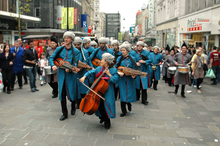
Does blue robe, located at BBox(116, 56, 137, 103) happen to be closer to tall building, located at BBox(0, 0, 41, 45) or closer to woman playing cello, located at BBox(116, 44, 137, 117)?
woman playing cello, located at BBox(116, 44, 137, 117)

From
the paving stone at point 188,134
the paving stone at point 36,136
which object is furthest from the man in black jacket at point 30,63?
the paving stone at point 188,134

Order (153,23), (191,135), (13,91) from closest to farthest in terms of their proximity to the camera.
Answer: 1. (191,135)
2. (13,91)
3. (153,23)

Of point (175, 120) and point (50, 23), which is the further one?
point (50, 23)

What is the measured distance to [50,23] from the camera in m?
33.2

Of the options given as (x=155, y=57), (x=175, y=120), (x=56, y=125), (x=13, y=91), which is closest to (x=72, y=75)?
(x=56, y=125)

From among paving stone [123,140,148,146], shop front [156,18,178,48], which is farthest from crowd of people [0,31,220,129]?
shop front [156,18,178,48]

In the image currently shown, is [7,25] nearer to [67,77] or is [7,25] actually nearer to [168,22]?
[67,77]

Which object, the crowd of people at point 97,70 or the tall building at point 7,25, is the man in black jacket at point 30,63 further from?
the tall building at point 7,25

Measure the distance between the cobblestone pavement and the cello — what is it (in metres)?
0.61

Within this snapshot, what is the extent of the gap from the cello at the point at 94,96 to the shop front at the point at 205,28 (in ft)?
46.9

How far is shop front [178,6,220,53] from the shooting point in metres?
17.1

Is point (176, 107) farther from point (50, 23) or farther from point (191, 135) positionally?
point (50, 23)

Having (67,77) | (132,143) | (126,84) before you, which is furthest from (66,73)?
(132,143)

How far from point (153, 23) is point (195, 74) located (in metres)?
34.6
